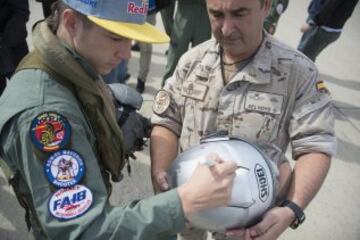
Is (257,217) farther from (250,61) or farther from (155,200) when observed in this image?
(250,61)

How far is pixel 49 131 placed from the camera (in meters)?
0.98

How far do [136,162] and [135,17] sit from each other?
91.0 inches

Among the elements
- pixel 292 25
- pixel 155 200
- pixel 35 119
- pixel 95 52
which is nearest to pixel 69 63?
pixel 95 52

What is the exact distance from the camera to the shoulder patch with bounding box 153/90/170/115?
165cm

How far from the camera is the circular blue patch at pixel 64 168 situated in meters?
0.99

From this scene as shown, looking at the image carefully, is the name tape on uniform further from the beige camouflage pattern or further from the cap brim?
the cap brim

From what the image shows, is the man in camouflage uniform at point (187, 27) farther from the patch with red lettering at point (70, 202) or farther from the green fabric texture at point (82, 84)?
the patch with red lettering at point (70, 202)

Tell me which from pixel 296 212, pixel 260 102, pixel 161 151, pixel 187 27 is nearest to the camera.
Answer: pixel 296 212

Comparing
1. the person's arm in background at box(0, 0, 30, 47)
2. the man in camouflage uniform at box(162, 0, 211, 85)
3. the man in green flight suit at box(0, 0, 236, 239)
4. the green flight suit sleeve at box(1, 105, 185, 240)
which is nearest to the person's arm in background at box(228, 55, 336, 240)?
the man in green flight suit at box(0, 0, 236, 239)

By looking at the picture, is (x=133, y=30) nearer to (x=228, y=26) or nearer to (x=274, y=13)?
(x=228, y=26)

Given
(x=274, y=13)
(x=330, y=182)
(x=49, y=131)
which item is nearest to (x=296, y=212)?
(x=49, y=131)

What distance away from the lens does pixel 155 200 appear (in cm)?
108

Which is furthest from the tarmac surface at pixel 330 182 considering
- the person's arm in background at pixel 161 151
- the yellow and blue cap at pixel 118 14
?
the yellow and blue cap at pixel 118 14

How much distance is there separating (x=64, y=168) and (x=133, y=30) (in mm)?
453
